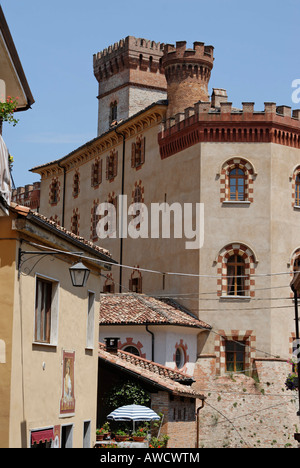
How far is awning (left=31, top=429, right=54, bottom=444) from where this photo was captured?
A: 17784 millimetres

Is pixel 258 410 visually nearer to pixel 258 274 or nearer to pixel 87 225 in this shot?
pixel 258 274

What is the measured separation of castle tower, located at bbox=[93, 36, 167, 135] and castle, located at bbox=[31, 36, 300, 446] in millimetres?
17635

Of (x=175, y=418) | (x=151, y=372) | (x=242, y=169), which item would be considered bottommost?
(x=175, y=418)

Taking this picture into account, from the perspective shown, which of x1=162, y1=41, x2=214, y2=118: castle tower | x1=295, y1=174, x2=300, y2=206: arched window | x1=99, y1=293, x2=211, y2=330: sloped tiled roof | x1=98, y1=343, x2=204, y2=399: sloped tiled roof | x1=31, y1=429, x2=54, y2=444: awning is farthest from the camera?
x1=162, y1=41, x2=214, y2=118: castle tower

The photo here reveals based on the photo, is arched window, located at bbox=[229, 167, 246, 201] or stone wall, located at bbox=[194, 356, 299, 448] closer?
stone wall, located at bbox=[194, 356, 299, 448]

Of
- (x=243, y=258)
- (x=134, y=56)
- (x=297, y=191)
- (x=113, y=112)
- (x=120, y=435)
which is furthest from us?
(x=113, y=112)

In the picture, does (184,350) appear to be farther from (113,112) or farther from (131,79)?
(131,79)

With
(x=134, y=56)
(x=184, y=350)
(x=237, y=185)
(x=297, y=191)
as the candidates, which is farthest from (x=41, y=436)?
(x=134, y=56)

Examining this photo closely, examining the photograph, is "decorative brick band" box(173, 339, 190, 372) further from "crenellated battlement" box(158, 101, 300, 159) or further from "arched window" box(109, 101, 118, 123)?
"arched window" box(109, 101, 118, 123)

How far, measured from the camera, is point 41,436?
59.9 feet

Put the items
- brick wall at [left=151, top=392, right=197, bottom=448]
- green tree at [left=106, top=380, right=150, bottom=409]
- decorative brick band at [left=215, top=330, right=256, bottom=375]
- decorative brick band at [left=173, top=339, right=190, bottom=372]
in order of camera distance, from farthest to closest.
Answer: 1. decorative brick band at [left=215, top=330, right=256, bottom=375]
2. decorative brick band at [left=173, top=339, right=190, bottom=372]
3. brick wall at [left=151, top=392, right=197, bottom=448]
4. green tree at [left=106, top=380, right=150, bottom=409]

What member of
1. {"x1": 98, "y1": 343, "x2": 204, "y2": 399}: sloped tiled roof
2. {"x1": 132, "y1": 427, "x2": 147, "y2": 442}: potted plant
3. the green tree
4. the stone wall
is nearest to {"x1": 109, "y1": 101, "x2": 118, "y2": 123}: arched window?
the stone wall

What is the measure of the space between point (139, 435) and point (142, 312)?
39.8ft

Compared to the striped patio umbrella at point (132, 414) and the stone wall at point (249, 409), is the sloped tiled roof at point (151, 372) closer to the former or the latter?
the striped patio umbrella at point (132, 414)
